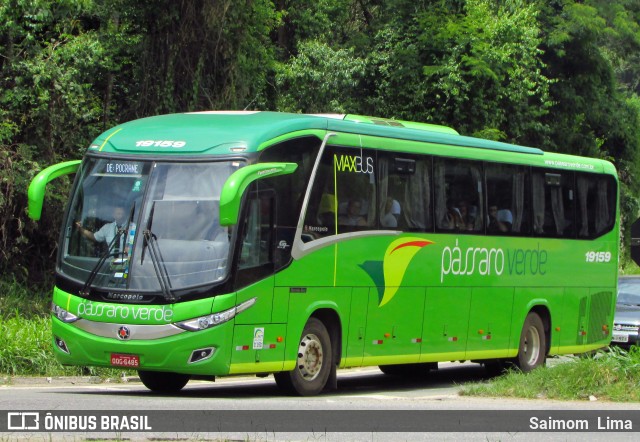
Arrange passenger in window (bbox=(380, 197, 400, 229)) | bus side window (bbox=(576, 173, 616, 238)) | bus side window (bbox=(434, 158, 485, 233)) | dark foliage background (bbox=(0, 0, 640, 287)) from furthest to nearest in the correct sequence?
dark foliage background (bbox=(0, 0, 640, 287)), bus side window (bbox=(576, 173, 616, 238)), bus side window (bbox=(434, 158, 485, 233)), passenger in window (bbox=(380, 197, 400, 229))

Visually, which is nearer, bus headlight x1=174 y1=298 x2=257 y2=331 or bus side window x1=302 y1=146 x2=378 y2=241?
bus headlight x1=174 y1=298 x2=257 y2=331

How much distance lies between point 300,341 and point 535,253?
6.47m

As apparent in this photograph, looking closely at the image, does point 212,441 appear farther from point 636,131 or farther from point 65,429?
point 636,131

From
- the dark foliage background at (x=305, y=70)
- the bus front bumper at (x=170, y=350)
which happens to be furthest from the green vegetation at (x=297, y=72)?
the bus front bumper at (x=170, y=350)

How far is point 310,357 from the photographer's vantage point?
47.5 ft

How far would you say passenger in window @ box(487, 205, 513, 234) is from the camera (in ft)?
59.9

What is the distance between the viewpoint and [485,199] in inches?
712

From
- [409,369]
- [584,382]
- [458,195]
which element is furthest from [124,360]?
[409,369]

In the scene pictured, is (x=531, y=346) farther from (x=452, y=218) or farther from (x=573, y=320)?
(x=452, y=218)

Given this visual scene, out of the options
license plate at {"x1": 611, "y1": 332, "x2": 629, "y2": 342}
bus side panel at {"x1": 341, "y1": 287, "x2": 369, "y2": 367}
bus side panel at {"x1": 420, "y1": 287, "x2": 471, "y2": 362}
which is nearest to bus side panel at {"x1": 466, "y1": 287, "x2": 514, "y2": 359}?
bus side panel at {"x1": 420, "y1": 287, "x2": 471, "y2": 362}

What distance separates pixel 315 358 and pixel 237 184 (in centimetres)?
330

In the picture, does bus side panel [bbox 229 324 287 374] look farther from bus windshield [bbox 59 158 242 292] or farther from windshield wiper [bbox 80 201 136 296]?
windshield wiper [bbox 80 201 136 296]

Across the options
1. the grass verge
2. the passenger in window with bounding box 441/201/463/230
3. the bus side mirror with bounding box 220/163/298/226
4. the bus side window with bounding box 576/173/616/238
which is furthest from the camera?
the bus side window with bounding box 576/173/616/238

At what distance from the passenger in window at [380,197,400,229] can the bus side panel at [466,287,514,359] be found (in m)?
2.59
